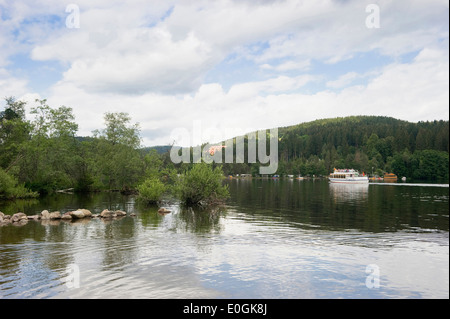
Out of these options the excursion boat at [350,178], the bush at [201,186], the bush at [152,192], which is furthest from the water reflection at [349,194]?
the excursion boat at [350,178]

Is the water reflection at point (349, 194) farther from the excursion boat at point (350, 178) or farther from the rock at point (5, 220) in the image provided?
the rock at point (5, 220)

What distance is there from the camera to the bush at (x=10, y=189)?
46.2m

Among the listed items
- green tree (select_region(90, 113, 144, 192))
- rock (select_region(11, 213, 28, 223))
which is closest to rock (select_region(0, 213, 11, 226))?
rock (select_region(11, 213, 28, 223))

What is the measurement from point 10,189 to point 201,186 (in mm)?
28604

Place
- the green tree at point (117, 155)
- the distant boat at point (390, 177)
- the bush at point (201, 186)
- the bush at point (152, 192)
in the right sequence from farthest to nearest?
the distant boat at point (390, 177), the green tree at point (117, 155), the bush at point (152, 192), the bush at point (201, 186)

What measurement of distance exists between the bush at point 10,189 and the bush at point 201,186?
25.2 meters

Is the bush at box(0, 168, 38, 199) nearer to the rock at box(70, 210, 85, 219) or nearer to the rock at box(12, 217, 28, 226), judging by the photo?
the rock at box(12, 217, 28, 226)

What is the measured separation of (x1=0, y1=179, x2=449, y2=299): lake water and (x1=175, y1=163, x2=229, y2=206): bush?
1266 cm

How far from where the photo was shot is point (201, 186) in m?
40.5

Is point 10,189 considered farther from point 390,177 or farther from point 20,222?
point 390,177

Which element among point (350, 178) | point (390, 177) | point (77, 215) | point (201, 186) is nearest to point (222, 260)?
point (77, 215)

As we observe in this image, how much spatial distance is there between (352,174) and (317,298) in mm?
130598
